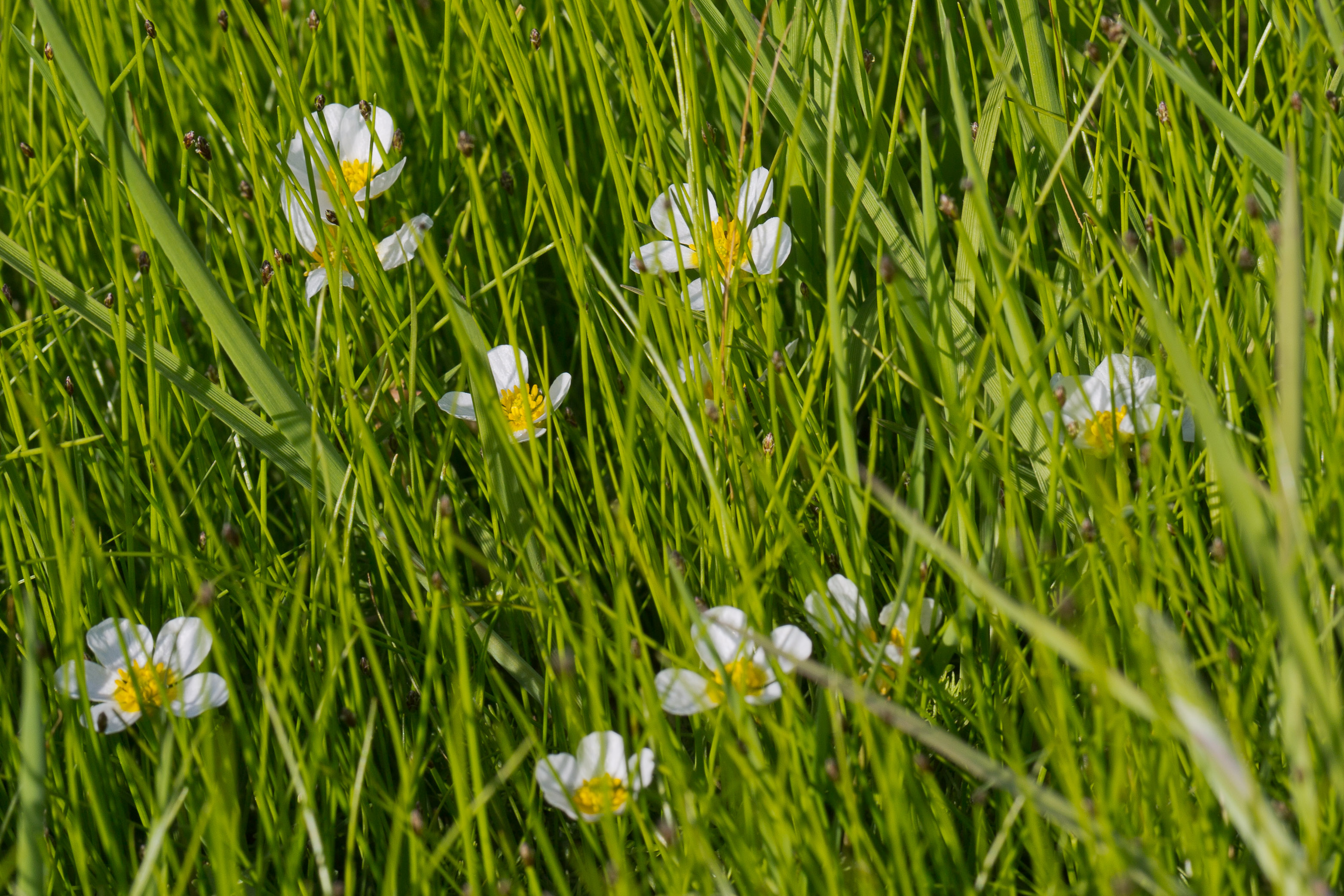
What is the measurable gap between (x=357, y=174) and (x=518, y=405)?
380 millimetres

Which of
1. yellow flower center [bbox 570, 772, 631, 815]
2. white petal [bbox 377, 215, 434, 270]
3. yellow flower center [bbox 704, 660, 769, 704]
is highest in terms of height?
white petal [bbox 377, 215, 434, 270]

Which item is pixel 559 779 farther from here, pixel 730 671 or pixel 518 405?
pixel 518 405

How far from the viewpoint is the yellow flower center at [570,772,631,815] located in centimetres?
80

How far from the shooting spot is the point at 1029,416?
3.58 feet

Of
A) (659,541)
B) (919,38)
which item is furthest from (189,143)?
(919,38)

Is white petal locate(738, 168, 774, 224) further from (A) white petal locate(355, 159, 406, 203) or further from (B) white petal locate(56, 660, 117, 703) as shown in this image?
(B) white petal locate(56, 660, 117, 703)

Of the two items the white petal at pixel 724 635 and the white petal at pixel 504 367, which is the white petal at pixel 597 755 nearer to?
the white petal at pixel 724 635

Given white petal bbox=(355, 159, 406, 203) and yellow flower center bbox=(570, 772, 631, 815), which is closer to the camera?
yellow flower center bbox=(570, 772, 631, 815)

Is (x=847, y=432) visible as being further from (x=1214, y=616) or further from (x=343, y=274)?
(x=343, y=274)

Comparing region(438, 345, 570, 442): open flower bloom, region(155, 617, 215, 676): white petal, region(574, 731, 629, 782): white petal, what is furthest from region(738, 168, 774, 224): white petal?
region(155, 617, 215, 676): white petal

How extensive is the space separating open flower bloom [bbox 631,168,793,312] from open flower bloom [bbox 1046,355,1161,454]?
317mm

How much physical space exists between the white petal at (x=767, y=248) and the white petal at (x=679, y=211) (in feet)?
0.18

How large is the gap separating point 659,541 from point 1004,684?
15.7 inches

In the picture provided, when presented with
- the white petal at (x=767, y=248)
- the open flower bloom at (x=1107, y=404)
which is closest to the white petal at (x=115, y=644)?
the white petal at (x=767, y=248)
